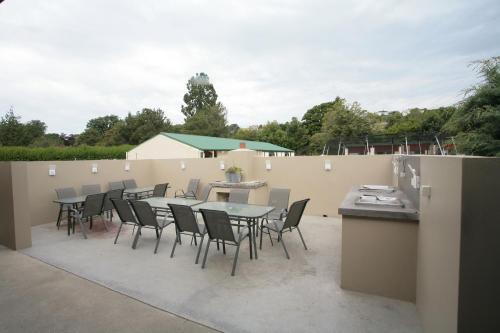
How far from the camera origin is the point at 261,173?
7234mm

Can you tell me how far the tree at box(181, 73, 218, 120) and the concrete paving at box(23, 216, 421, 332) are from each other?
35216 mm

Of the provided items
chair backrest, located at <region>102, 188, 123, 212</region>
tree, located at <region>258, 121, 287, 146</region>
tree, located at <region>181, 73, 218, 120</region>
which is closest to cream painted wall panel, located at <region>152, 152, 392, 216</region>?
chair backrest, located at <region>102, 188, 123, 212</region>

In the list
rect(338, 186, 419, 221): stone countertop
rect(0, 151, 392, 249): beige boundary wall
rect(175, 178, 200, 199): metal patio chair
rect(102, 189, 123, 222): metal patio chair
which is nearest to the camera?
rect(338, 186, 419, 221): stone countertop

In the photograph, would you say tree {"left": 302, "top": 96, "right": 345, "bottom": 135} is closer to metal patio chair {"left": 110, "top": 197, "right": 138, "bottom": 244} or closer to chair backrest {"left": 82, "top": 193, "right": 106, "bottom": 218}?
chair backrest {"left": 82, "top": 193, "right": 106, "bottom": 218}

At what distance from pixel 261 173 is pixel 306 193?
1.37 meters

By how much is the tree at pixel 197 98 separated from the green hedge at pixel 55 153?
18812 millimetres

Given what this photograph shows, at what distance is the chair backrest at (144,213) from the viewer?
3961 mm

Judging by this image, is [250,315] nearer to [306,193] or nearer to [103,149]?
[306,193]

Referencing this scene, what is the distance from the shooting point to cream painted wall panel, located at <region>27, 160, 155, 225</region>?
5.74 m

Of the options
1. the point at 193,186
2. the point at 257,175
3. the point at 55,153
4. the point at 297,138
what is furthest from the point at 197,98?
the point at 257,175

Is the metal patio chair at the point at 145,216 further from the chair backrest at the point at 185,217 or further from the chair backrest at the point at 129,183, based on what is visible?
the chair backrest at the point at 129,183

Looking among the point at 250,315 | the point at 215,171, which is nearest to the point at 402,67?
the point at 215,171

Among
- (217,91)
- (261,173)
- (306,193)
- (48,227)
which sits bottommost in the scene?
(48,227)

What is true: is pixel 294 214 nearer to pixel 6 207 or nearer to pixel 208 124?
pixel 6 207
